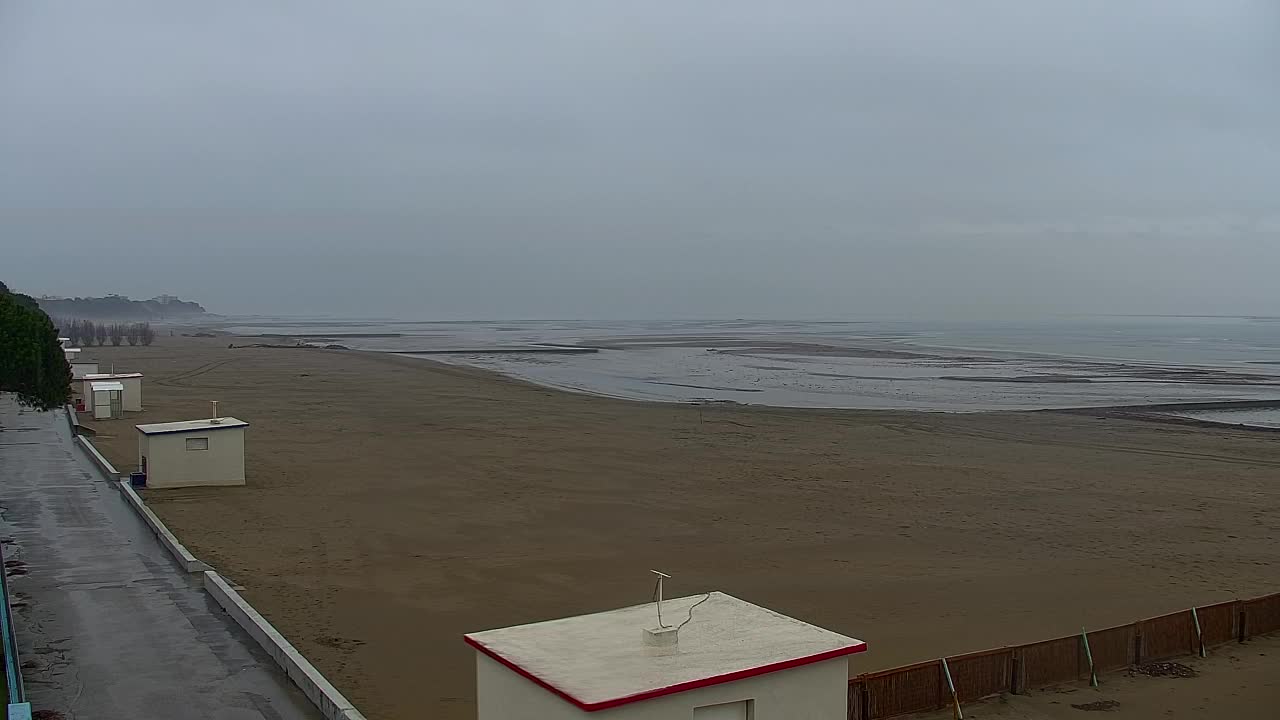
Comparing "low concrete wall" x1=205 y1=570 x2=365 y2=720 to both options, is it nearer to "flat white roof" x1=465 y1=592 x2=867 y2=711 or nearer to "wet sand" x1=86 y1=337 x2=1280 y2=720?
"wet sand" x1=86 y1=337 x2=1280 y2=720

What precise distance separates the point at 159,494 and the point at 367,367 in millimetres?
49091

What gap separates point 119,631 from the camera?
14.4 meters

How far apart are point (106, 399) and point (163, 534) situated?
24581 millimetres

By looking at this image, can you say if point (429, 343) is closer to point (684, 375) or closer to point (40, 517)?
point (684, 375)

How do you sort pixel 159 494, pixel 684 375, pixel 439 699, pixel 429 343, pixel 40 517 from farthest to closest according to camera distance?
pixel 429 343
pixel 684 375
pixel 159 494
pixel 40 517
pixel 439 699

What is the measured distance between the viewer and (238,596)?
16.0 m

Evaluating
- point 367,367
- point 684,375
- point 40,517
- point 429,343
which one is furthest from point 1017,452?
point 429,343

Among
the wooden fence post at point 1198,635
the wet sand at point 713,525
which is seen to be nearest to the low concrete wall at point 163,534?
the wet sand at point 713,525

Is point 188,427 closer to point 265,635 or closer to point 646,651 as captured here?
point 265,635

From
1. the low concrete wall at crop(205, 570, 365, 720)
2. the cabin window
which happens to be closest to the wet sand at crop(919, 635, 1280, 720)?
the cabin window

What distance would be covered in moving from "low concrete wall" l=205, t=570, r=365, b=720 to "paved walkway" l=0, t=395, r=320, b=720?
5.2 inches

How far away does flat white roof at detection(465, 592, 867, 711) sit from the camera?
8.38 meters

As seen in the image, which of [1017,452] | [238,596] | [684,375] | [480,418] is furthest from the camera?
[684,375]

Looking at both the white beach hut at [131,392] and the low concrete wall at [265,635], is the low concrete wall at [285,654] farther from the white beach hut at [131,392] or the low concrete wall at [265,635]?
the white beach hut at [131,392]
